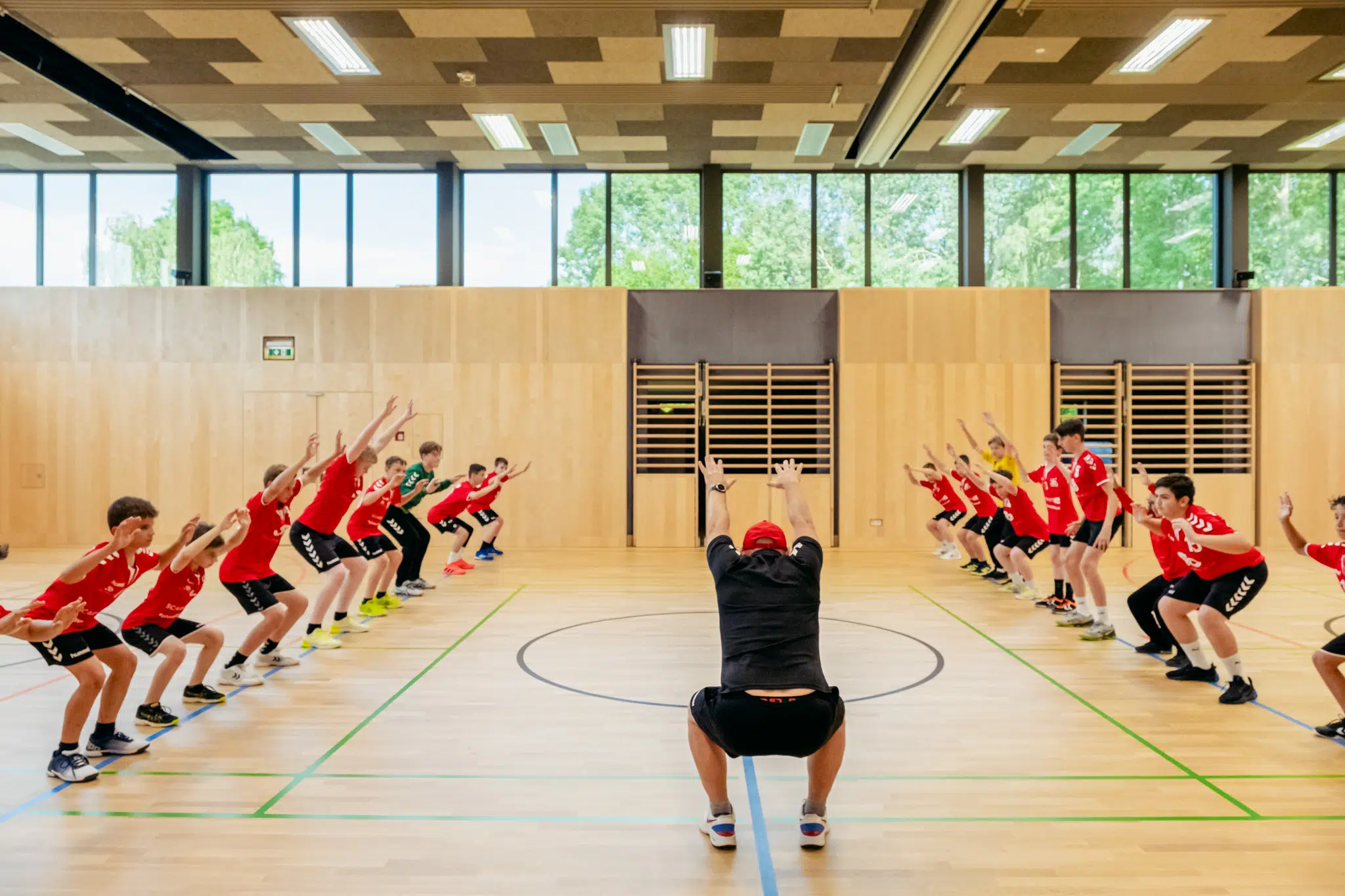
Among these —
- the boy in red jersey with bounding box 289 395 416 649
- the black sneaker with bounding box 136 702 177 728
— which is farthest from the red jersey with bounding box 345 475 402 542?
the black sneaker with bounding box 136 702 177 728

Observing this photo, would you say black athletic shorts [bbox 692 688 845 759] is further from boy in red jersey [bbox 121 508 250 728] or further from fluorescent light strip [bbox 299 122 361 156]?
A: fluorescent light strip [bbox 299 122 361 156]

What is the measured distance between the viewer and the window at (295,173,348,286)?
14.1 meters

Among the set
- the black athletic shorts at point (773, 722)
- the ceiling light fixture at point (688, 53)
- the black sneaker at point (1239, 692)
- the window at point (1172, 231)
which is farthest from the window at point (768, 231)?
the black athletic shorts at point (773, 722)

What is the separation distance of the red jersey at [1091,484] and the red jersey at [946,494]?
11.6 ft

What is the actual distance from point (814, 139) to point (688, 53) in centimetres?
326

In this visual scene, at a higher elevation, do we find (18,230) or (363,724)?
(18,230)

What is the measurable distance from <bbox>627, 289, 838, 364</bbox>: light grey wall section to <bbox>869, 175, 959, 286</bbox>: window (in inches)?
47.0

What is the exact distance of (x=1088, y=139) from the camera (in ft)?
41.0

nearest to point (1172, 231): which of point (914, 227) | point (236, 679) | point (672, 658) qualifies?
point (914, 227)

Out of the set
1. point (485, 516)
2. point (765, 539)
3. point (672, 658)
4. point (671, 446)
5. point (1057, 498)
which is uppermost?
point (671, 446)

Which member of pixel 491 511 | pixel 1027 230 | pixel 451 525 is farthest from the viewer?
pixel 1027 230

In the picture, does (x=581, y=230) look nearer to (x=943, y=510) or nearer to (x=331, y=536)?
(x=943, y=510)

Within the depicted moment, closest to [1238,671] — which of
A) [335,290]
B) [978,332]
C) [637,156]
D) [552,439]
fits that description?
[978,332]

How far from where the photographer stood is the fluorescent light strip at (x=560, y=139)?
12031mm
